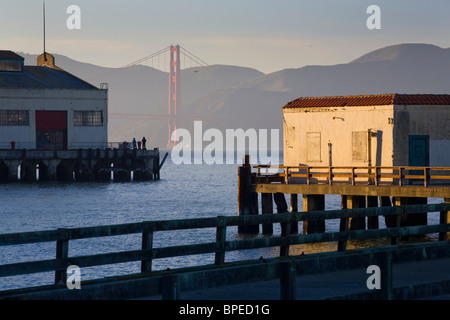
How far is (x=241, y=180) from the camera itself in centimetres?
3750

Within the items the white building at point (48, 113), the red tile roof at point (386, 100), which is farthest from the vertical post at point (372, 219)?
the white building at point (48, 113)

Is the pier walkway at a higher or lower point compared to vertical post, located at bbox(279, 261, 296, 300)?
lower

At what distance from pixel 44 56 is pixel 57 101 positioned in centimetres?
2489

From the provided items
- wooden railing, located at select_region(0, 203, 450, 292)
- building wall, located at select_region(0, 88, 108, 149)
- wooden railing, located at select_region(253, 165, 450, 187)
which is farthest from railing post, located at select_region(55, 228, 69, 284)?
building wall, located at select_region(0, 88, 108, 149)

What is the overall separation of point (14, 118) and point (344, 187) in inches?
2286

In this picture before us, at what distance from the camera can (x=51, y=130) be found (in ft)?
290

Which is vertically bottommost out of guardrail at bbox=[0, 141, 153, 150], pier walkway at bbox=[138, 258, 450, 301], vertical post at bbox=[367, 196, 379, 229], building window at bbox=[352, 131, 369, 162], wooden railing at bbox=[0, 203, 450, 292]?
vertical post at bbox=[367, 196, 379, 229]

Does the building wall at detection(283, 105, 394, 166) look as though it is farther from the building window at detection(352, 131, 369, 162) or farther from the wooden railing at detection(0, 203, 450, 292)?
the wooden railing at detection(0, 203, 450, 292)

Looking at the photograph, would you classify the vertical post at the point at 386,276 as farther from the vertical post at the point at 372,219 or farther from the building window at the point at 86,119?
the building window at the point at 86,119

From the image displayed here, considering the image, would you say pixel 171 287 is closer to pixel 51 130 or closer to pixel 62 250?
pixel 62 250

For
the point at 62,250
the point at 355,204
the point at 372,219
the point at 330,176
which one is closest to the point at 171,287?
the point at 62,250

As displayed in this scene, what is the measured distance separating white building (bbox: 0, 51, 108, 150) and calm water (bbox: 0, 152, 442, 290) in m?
4.47

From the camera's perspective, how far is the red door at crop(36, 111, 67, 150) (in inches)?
3442
